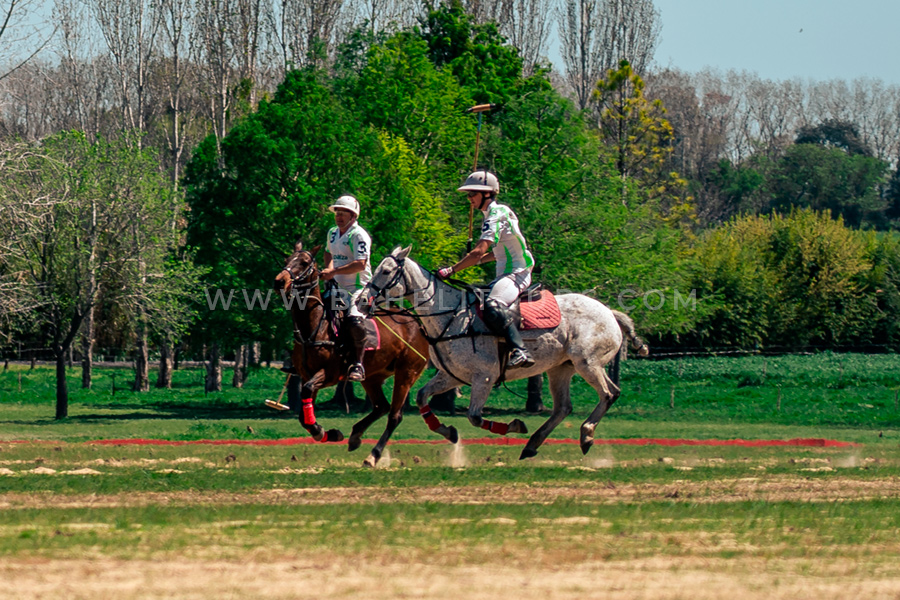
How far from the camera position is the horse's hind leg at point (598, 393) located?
53.3 feet

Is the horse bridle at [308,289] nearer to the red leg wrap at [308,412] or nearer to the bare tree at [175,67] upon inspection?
the red leg wrap at [308,412]

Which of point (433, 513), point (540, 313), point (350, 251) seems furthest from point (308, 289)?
point (433, 513)

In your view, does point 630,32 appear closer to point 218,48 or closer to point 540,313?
point 218,48

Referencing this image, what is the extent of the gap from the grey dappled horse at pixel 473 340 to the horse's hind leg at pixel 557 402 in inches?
1.0

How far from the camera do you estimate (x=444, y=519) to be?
9.74 meters

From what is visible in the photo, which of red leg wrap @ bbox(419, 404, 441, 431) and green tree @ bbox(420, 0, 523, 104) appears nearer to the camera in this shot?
red leg wrap @ bbox(419, 404, 441, 431)

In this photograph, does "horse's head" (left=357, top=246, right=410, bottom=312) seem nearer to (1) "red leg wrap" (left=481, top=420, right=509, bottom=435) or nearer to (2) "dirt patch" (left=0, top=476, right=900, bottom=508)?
(1) "red leg wrap" (left=481, top=420, right=509, bottom=435)

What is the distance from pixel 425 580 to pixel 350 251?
351 inches

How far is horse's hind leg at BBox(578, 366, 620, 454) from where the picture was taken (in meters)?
16.2

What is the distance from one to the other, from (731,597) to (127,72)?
6681 cm

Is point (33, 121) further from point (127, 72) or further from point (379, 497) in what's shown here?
point (379, 497)

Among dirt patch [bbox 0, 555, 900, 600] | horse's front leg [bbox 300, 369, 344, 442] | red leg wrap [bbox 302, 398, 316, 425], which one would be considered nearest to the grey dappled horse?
horse's front leg [bbox 300, 369, 344, 442]

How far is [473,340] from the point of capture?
15234 millimetres

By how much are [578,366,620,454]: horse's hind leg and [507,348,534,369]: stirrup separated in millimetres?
1258
